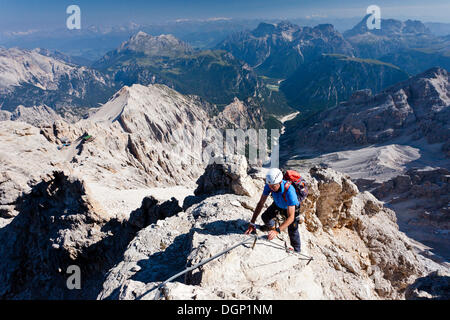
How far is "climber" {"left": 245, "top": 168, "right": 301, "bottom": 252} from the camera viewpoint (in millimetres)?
9438

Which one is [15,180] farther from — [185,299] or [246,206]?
[185,299]

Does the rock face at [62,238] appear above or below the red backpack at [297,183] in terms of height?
below

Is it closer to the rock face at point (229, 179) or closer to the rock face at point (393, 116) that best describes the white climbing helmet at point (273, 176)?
the rock face at point (229, 179)

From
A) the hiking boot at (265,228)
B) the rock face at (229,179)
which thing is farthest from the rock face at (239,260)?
the hiking boot at (265,228)

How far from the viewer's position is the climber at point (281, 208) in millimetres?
9438

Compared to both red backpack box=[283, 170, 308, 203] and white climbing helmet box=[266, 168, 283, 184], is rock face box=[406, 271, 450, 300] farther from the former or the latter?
white climbing helmet box=[266, 168, 283, 184]

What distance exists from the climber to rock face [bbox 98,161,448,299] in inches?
22.4

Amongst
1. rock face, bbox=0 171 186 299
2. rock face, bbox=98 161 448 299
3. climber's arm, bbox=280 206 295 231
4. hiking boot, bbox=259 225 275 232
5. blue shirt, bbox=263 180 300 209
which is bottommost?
rock face, bbox=0 171 186 299

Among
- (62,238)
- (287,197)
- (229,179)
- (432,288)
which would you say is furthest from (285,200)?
(62,238)

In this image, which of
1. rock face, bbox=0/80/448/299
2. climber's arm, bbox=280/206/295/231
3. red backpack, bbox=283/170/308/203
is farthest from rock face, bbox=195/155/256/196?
climber's arm, bbox=280/206/295/231

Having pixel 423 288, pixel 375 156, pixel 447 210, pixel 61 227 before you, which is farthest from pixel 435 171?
pixel 61 227

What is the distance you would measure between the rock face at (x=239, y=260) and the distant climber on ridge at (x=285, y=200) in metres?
0.62

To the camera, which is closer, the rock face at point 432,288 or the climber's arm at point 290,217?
the climber's arm at point 290,217

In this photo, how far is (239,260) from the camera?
9203mm
